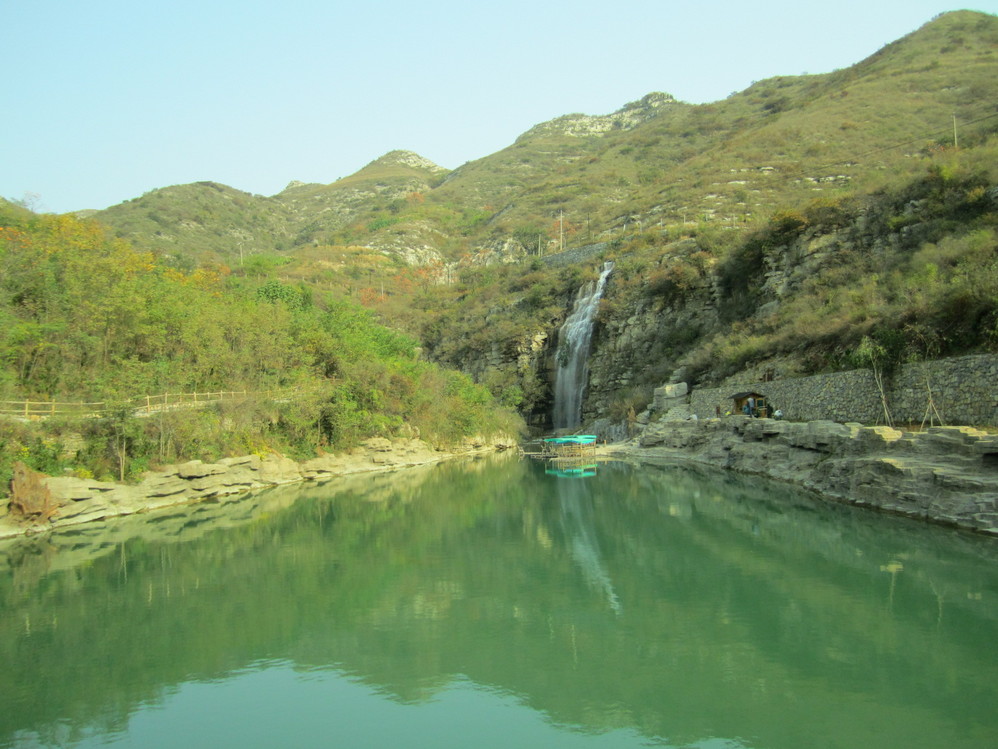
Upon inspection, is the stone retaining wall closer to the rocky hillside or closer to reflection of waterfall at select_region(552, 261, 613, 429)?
the rocky hillside

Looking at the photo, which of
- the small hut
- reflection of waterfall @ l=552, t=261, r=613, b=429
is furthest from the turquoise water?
reflection of waterfall @ l=552, t=261, r=613, b=429

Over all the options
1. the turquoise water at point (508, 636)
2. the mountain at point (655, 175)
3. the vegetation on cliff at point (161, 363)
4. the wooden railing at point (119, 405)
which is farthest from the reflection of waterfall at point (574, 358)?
the turquoise water at point (508, 636)

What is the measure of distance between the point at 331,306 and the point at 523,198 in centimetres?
6146

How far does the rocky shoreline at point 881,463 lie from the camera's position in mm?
14344

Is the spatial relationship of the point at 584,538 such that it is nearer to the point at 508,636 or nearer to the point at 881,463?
the point at 508,636

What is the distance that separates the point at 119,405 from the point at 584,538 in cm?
1524

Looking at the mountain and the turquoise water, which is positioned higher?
the mountain

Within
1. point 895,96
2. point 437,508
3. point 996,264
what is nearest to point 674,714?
point 437,508

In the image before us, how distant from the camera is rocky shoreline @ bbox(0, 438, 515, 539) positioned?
1750 centimetres

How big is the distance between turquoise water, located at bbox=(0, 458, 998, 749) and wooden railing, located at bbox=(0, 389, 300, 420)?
14.2 ft

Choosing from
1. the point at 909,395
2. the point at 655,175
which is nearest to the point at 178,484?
the point at 909,395

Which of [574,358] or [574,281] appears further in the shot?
[574,281]

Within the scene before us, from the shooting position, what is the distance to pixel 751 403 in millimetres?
30594

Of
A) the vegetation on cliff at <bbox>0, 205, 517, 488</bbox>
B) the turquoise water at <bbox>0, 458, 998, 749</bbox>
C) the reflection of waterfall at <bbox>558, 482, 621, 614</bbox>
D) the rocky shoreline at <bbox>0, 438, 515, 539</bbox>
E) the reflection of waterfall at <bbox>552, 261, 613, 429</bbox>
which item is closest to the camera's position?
the turquoise water at <bbox>0, 458, 998, 749</bbox>
